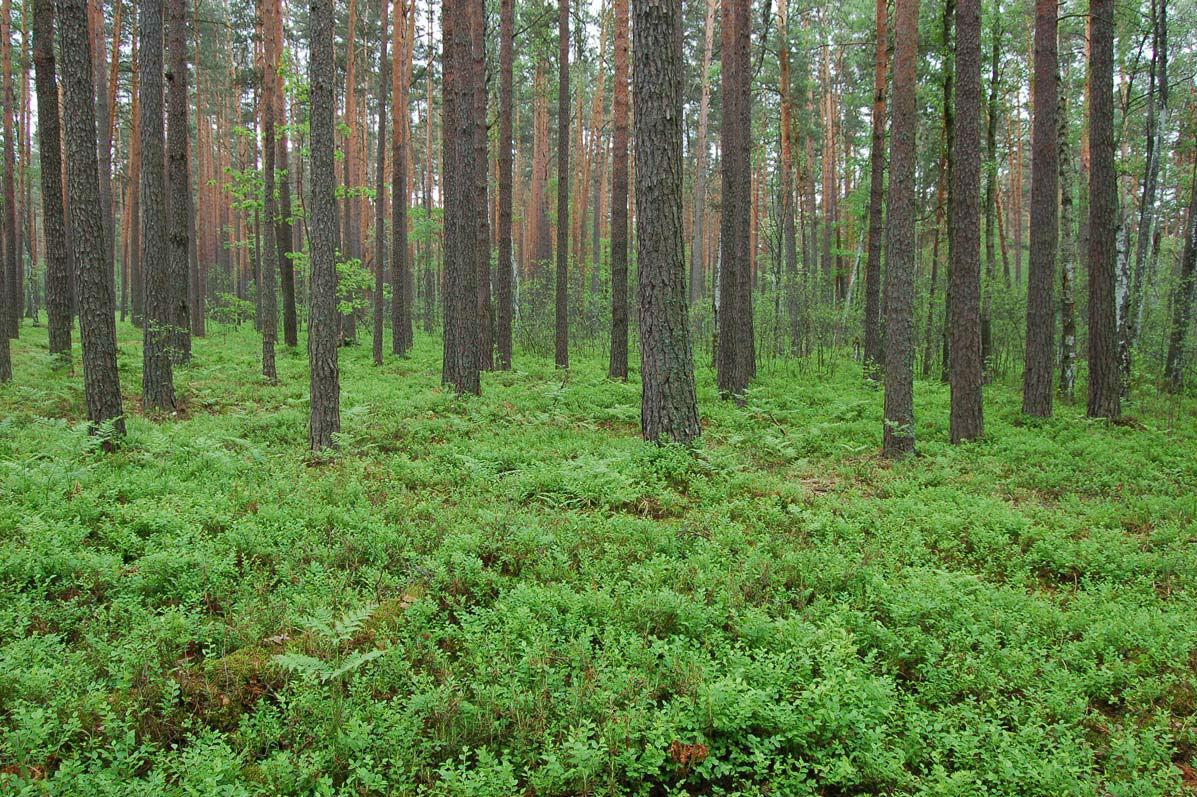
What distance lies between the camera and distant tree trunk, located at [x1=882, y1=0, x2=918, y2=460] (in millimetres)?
9117

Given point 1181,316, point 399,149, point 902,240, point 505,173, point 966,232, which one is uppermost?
point 399,149

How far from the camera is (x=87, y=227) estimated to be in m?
7.48

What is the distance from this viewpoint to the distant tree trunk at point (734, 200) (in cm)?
1313

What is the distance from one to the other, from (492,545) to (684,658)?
1.92 metres

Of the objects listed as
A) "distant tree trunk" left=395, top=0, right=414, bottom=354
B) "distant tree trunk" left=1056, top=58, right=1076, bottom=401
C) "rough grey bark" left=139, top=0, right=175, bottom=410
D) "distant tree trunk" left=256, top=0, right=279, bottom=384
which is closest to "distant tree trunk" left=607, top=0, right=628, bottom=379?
"distant tree trunk" left=395, top=0, right=414, bottom=354

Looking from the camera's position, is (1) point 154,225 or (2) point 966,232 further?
(1) point 154,225

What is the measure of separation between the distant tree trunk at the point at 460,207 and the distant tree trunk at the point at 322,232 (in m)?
4.30

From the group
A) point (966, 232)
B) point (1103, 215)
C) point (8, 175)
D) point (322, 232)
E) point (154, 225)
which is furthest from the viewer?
point (8, 175)

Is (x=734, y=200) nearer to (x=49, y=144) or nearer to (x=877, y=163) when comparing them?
(x=877, y=163)

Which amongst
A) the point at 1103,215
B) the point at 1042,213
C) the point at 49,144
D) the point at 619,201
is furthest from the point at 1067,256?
the point at 49,144

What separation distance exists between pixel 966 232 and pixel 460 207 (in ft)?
28.8

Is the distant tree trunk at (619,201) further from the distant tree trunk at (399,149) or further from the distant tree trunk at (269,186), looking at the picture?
the distant tree trunk at (269,186)

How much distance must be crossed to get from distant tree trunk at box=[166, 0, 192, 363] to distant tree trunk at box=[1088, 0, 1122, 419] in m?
17.2

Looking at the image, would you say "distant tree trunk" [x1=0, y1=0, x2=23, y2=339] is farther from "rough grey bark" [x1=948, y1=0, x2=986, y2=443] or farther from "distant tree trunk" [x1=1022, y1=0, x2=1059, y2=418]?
"distant tree trunk" [x1=1022, y1=0, x2=1059, y2=418]
